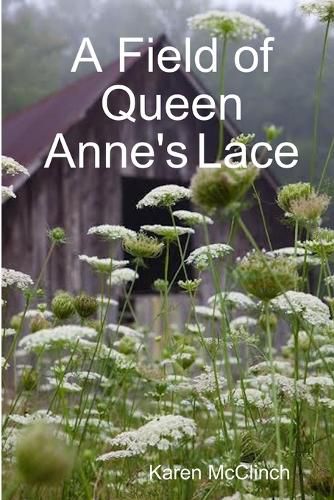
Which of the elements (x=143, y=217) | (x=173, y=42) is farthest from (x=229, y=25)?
(x=173, y=42)

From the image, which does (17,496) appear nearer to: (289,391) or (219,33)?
(289,391)

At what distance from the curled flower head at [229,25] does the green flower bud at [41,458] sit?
5.96ft

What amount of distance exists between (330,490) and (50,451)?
1.39 metres

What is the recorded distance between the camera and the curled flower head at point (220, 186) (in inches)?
85.2

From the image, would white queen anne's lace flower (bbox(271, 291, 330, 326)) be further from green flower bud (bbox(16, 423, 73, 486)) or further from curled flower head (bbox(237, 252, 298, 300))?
green flower bud (bbox(16, 423, 73, 486))

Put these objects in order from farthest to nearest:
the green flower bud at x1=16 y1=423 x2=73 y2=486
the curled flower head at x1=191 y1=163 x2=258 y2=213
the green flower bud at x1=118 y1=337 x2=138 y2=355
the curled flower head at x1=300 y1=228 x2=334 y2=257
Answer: the green flower bud at x1=118 y1=337 x2=138 y2=355
the curled flower head at x1=300 y1=228 x2=334 y2=257
the curled flower head at x1=191 y1=163 x2=258 y2=213
the green flower bud at x1=16 y1=423 x2=73 y2=486

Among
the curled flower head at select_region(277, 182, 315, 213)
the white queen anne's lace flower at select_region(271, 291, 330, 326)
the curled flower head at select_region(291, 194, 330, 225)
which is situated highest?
the curled flower head at select_region(277, 182, 315, 213)

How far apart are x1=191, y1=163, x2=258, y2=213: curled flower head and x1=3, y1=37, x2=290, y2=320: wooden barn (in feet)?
31.5

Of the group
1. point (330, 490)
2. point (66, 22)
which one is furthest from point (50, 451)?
point (66, 22)

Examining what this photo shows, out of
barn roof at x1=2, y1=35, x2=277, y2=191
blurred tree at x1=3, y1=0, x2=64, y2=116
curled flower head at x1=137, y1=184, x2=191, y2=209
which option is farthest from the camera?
blurred tree at x1=3, y1=0, x2=64, y2=116

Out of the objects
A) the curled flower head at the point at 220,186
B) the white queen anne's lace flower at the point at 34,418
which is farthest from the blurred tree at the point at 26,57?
the curled flower head at the point at 220,186

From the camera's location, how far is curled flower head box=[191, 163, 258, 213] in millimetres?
2164

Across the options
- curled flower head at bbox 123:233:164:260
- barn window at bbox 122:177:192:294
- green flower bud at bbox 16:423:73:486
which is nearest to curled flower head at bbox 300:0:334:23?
curled flower head at bbox 123:233:164:260

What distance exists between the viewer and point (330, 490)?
2637 millimetres
